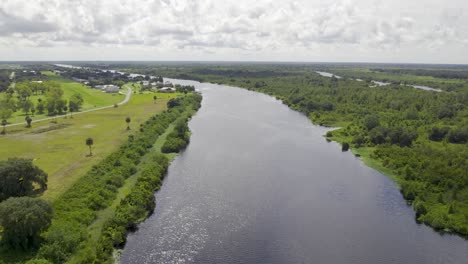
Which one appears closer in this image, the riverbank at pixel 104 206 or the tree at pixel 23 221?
the tree at pixel 23 221

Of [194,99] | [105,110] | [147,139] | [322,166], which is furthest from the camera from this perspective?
[194,99]

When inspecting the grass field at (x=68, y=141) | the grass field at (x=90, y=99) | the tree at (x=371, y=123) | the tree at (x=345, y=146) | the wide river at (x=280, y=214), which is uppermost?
the tree at (x=371, y=123)

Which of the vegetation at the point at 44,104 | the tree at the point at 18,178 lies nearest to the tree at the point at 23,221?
the tree at the point at 18,178

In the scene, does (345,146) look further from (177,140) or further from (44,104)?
(44,104)

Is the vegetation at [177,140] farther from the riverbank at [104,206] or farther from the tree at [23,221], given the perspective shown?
the tree at [23,221]

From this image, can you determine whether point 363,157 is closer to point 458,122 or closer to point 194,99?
point 458,122

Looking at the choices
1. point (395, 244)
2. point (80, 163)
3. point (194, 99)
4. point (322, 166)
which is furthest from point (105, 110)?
point (395, 244)

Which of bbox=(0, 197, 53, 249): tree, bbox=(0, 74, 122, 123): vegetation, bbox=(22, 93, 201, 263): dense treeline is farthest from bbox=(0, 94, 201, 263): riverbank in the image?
bbox=(0, 74, 122, 123): vegetation
